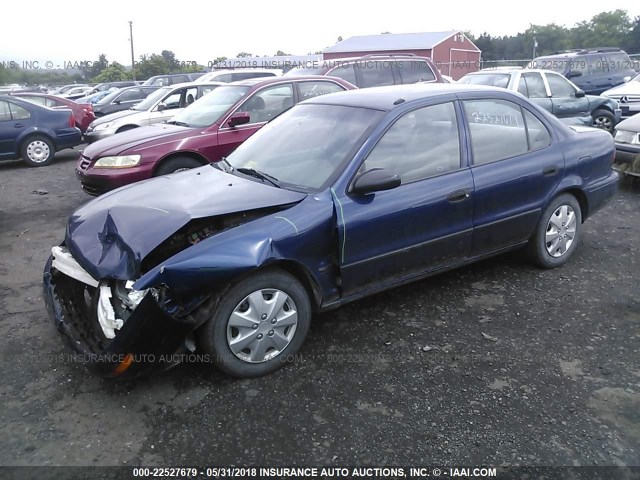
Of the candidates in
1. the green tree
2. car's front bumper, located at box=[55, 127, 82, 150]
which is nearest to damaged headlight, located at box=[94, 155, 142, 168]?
car's front bumper, located at box=[55, 127, 82, 150]

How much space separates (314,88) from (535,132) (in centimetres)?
389

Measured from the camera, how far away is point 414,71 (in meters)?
10.4

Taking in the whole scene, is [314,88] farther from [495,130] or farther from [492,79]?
[492,79]

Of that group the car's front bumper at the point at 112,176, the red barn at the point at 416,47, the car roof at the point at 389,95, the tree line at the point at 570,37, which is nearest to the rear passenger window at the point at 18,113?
the car's front bumper at the point at 112,176

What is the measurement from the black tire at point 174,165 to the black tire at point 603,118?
861cm

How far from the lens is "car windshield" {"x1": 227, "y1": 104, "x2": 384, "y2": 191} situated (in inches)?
138

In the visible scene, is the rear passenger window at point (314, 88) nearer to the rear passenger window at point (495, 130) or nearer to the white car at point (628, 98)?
the rear passenger window at point (495, 130)

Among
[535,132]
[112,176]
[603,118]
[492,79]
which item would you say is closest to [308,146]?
[535,132]

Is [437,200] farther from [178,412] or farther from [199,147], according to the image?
[199,147]

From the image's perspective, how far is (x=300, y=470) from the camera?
2.47m

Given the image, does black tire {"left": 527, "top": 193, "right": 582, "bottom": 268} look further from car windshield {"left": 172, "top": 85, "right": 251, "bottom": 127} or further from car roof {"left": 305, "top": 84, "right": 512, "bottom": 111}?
car windshield {"left": 172, "top": 85, "right": 251, "bottom": 127}

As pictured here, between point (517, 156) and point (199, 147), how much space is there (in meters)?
3.98

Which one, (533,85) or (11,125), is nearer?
(533,85)

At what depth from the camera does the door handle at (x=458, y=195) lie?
3.72m
